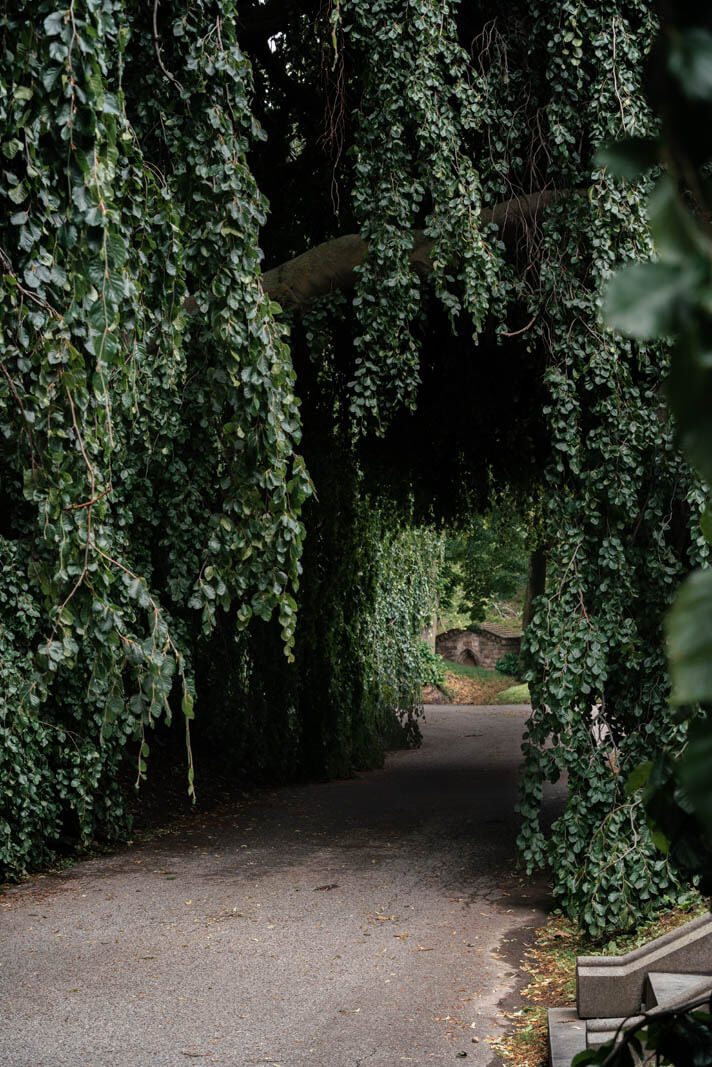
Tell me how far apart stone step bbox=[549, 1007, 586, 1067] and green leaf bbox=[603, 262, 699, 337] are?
3.62m

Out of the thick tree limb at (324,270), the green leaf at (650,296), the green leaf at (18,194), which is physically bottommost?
the green leaf at (650,296)

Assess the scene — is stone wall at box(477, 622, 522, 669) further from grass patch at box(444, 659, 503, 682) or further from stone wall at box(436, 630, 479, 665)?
grass patch at box(444, 659, 503, 682)

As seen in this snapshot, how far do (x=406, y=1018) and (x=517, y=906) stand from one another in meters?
2.10

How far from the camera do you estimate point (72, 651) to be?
118 inches

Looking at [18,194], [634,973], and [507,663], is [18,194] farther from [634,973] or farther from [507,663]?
[507,663]

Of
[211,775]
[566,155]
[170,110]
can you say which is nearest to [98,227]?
[170,110]

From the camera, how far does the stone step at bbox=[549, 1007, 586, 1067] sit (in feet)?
11.9

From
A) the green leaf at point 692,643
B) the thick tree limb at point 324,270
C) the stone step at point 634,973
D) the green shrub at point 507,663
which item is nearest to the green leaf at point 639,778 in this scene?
the green leaf at point 692,643

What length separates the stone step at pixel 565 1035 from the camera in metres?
3.63

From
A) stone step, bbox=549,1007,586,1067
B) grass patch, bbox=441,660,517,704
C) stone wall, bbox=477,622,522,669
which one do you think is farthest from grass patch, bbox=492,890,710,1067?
stone wall, bbox=477,622,522,669

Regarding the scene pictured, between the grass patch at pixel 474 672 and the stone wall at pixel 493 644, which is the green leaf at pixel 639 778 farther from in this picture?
the stone wall at pixel 493 644

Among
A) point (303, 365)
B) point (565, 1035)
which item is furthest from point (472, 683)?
point (565, 1035)

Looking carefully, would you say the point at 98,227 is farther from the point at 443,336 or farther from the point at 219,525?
the point at 443,336

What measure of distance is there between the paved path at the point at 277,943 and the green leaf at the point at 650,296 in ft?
13.0
